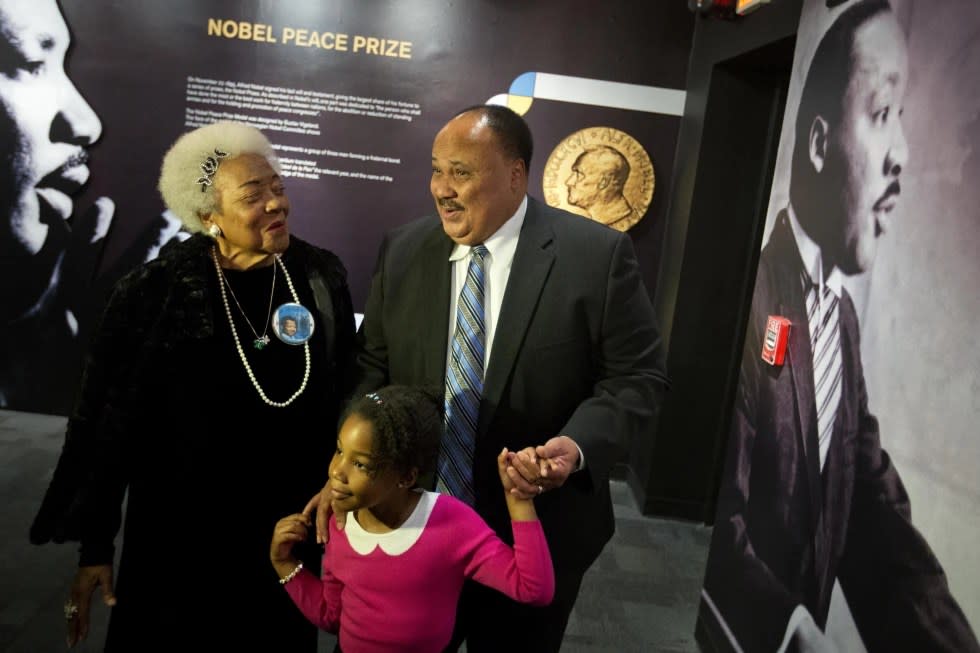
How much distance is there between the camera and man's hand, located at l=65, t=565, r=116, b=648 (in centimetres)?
174

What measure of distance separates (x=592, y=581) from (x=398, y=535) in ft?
7.08

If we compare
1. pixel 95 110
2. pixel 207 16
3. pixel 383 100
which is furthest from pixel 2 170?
pixel 383 100

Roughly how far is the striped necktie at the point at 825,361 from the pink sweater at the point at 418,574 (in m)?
1.13

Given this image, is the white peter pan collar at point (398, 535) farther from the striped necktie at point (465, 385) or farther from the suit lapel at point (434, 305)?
the suit lapel at point (434, 305)

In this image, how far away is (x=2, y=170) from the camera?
14.4 ft

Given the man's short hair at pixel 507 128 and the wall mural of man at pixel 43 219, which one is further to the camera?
the wall mural of man at pixel 43 219

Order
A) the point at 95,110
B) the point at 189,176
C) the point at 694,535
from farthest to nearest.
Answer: the point at 95,110 < the point at 694,535 < the point at 189,176

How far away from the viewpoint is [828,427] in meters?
2.14

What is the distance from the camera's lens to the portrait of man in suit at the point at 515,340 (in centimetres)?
160

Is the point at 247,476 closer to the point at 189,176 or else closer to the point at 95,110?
the point at 189,176

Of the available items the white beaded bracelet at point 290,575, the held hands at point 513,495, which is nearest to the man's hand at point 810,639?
the held hands at point 513,495

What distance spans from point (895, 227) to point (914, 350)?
32 cm

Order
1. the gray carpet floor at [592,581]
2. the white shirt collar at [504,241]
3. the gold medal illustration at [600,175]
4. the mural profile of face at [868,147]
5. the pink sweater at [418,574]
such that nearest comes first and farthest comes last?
the pink sweater at [418,574], the white shirt collar at [504,241], the mural profile of face at [868,147], the gray carpet floor at [592,581], the gold medal illustration at [600,175]

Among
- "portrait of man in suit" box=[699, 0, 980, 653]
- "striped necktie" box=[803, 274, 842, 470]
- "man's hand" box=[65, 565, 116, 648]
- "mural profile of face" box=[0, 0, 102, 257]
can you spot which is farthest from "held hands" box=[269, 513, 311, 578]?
"mural profile of face" box=[0, 0, 102, 257]
